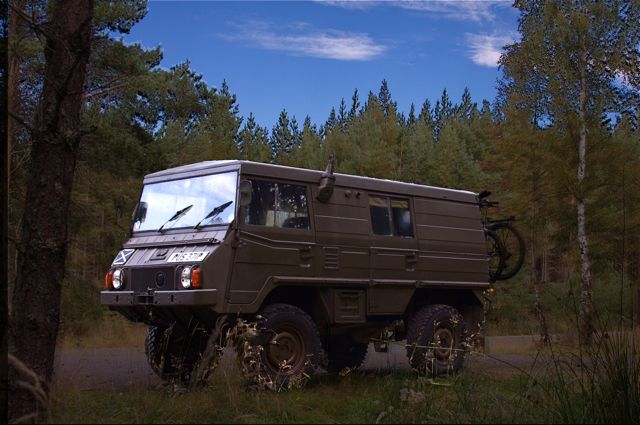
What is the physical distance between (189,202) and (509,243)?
589cm

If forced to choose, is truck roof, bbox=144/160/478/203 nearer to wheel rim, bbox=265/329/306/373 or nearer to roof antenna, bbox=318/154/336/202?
roof antenna, bbox=318/154/336/202

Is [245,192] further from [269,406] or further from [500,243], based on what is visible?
[500,243]

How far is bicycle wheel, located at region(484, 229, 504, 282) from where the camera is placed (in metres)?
12.3

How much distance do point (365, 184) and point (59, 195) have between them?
16.6 feet

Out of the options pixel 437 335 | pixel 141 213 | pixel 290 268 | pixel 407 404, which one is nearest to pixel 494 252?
pixel 437 335

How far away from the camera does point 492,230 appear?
12594 millimetres

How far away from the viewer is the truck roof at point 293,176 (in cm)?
930

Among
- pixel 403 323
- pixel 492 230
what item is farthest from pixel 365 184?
pixel 492 230

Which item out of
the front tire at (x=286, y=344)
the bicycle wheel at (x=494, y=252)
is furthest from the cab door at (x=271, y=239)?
the bicycle wheel at (x=494, y=252)

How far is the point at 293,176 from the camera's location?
9.66 meters

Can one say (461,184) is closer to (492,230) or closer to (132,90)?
(132,90)

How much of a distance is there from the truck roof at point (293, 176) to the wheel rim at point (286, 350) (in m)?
1.90

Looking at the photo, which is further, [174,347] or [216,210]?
[174,347]

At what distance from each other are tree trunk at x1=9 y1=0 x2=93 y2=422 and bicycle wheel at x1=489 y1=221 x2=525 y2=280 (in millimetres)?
7544
